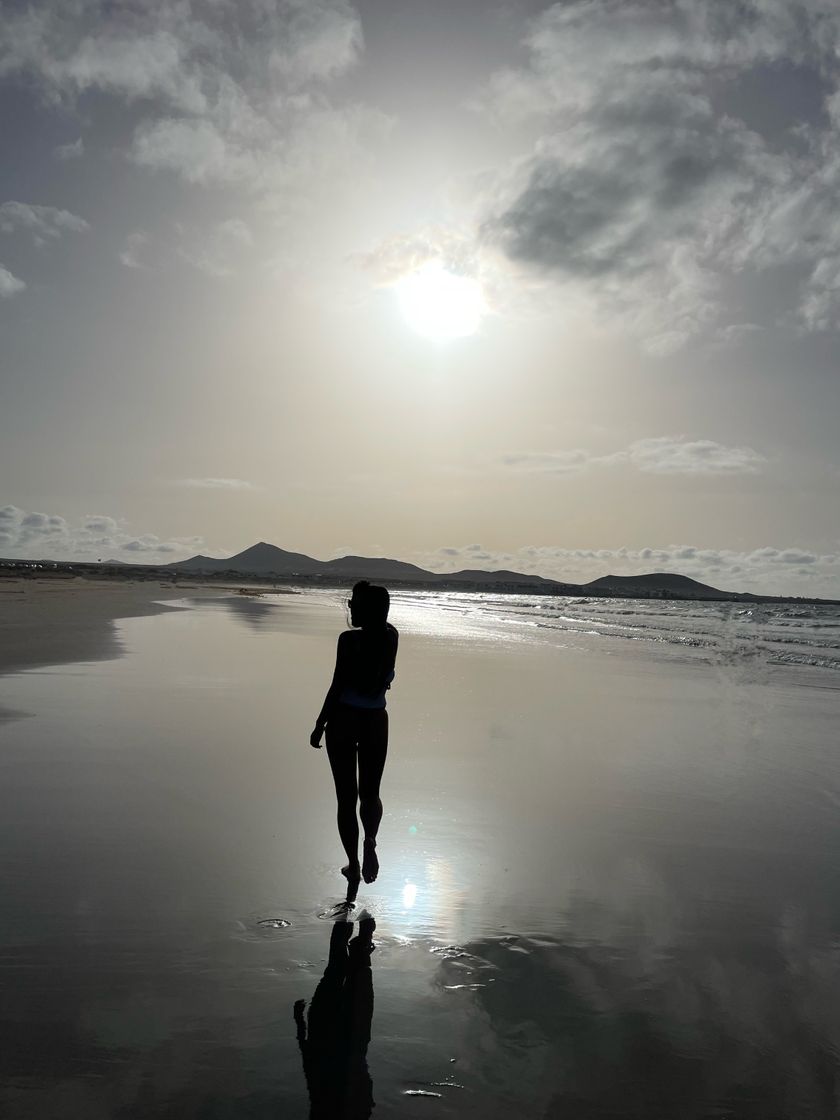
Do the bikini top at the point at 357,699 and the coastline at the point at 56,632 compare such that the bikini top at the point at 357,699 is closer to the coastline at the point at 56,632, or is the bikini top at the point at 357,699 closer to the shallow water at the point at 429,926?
the shallow water at the point at 429,926

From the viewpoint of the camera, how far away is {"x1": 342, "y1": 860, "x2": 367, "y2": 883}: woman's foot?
5.50 metres

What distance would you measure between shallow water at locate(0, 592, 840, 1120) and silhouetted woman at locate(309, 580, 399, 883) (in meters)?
0.49

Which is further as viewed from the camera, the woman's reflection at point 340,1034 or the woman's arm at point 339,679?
the woman's arm at point 339,679

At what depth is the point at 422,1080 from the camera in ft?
11.3

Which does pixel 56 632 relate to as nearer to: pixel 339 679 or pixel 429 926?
pixel 339 679

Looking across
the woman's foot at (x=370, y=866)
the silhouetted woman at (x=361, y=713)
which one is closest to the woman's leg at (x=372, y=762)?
the silhouetted woman at (x=361, y=713)

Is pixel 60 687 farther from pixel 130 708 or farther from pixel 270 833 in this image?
pixel 270 833

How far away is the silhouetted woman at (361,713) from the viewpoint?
5816 millimetres

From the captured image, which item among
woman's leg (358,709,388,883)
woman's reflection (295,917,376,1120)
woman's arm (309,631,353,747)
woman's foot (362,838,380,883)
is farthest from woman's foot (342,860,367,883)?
woman's arm (309,631,353,747)

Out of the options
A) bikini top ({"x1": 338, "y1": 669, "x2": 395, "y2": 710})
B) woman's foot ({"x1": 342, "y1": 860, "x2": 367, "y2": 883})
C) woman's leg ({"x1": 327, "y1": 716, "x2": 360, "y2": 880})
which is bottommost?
woman's foot ({"x1": 342, "y1": 860, "x2": 367, "y2": 883})

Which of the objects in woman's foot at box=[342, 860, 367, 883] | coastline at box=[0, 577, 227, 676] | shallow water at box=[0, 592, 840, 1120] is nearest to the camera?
shallow water at box=[0, 592, 840, 1120]

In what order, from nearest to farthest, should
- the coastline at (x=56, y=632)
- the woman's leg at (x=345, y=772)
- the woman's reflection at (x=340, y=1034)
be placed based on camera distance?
the woman's reflection at (x=340, y=1034)
the woman's leg at (x=345, y=772)
the coastline at (x=56, y=632)

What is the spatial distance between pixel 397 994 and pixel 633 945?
1.56 metres

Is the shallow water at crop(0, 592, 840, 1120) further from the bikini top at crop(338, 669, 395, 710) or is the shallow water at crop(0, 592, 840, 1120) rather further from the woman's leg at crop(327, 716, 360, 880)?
the bikini top at crop(338, 669, 395, 710)
